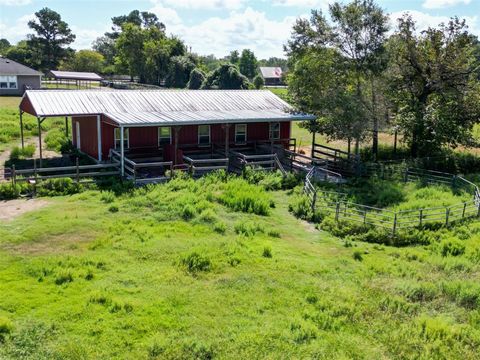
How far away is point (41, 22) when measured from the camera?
3831 inches

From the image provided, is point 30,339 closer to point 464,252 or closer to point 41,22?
point 464,252

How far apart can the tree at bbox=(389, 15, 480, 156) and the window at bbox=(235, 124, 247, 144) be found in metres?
8.69

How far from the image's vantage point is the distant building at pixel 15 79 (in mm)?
58625

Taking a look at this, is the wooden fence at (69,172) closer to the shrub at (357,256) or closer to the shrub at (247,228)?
the shrub at (247,228)

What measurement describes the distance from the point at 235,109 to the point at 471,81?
1370cm

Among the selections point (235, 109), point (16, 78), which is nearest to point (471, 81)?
point (235, 109)

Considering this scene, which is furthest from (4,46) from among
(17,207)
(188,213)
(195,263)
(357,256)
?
(357,256)

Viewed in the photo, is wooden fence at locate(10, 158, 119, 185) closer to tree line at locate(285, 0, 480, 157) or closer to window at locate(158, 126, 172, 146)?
window at locate(158, 126, 172, 146)

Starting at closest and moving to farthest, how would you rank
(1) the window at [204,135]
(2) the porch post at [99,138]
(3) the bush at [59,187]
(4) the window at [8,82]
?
(3) the bush at [59,187]
(2) the porch post at [99,138]
(1) the window at [204,135]
(4) the window at [8,82]

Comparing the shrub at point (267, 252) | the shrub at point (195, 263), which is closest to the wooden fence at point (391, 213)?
the shrub at point (267, 252)

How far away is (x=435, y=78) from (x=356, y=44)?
4845 mm

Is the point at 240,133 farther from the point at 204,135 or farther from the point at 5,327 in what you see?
the point at 5,327

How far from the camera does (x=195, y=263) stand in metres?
13.6

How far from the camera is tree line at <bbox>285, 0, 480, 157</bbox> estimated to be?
90.1 feet
